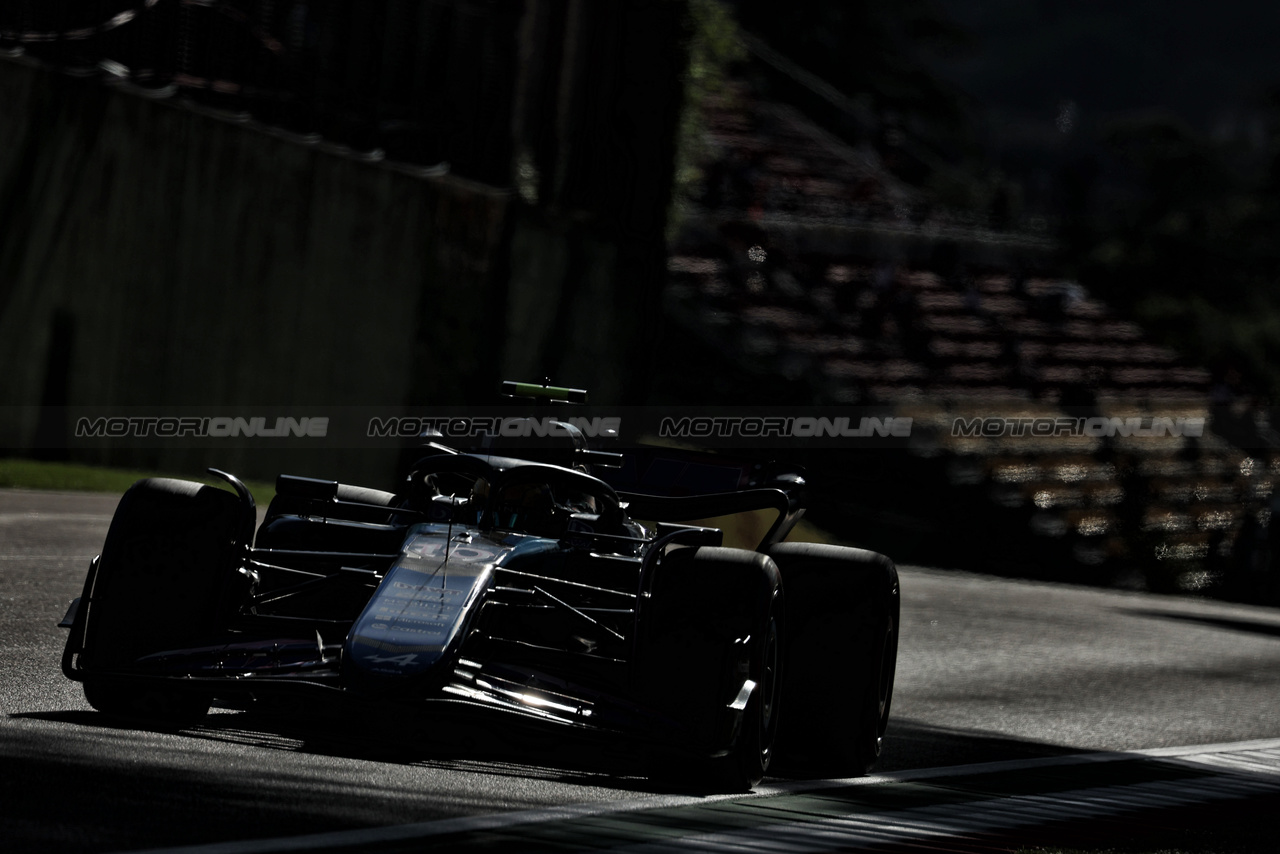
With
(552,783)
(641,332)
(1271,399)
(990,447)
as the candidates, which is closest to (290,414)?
(641,332)

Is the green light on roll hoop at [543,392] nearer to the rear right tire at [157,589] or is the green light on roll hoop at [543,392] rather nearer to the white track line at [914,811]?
the rear right tire at [157,589]

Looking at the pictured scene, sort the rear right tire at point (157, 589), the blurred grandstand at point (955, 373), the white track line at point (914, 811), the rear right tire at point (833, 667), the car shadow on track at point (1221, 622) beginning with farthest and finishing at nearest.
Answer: the blurred grandstand at point (955, 373) → the car shadow on track at point (1221, 622) → the rear right tire at point (833, 667) → the rear right tire at point (157, 589) → the white track line at point (914, 811)

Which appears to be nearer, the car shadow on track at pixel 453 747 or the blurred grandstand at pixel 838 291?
the car shadow on track at pixel 453 747

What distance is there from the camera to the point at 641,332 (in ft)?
54.5

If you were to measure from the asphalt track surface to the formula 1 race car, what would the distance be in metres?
0.20

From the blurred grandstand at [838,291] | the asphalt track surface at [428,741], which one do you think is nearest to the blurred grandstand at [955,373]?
the blurred grandstand at [838,291]

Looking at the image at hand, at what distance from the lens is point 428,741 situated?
19.8ft

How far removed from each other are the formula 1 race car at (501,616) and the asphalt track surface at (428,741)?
0.20m

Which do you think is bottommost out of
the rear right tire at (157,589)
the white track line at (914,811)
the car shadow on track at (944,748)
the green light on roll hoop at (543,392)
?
the car shadow on track at (944,748)

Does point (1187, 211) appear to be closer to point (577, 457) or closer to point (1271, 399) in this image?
point (1271, 399)

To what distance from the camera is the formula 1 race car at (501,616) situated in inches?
241

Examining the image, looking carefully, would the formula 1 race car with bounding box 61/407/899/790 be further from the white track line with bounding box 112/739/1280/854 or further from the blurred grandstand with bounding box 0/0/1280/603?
the blurred grandstand with bounding box 0/0/1280/603

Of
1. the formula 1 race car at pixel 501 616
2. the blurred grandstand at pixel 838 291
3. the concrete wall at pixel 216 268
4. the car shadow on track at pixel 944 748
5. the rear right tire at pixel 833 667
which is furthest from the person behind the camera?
the blurred grandstand at pixel 838 291

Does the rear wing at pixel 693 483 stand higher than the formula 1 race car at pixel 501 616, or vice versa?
the rear wing at pixel 693 483
